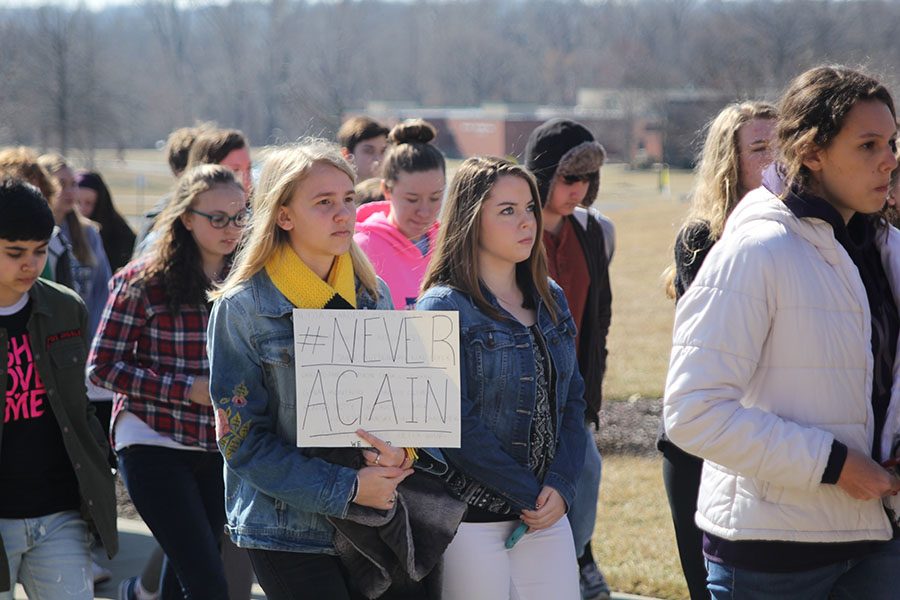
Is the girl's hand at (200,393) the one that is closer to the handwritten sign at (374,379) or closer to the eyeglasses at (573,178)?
the handwritten sign at (374,379)

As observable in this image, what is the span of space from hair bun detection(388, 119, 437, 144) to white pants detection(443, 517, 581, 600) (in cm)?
240

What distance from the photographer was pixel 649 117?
76812 millimetres

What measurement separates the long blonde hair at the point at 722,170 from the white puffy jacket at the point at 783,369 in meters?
1.27

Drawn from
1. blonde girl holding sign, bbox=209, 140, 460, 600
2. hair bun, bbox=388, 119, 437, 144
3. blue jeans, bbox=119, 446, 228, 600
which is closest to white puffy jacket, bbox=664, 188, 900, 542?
blonde girl holding sign, bbox=209, 140, 460, 600

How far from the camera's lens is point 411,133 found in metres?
5.73

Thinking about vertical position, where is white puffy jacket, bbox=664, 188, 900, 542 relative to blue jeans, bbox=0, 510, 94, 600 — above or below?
above

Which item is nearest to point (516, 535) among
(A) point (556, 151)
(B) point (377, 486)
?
(B) point (377, 486)

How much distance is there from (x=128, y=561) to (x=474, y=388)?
12.2 feet

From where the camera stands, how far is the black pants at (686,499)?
4.40m

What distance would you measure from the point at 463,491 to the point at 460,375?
0.38 meters

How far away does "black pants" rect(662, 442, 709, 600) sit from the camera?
14.4ft

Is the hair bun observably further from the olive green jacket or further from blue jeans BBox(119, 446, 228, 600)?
the olive green jacket

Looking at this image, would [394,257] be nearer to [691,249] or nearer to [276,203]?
[691,249]

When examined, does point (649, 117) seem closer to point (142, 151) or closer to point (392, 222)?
point (142, 151)
